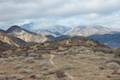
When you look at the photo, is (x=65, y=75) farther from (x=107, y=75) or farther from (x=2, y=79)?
(x=2, y=79)

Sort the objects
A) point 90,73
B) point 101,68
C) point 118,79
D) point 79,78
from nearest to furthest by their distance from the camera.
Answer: point 118,79, point 79,78, point 90,73, point 101,68

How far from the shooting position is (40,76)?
63719 mm

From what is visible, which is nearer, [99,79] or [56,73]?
[99,79]

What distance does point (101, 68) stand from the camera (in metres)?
74.2

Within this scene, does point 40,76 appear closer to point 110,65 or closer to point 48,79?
point 48,79

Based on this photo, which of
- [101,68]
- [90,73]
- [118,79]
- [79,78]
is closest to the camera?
[118,79]

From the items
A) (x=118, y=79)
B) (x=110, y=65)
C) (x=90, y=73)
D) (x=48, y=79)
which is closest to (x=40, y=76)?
(x=48, y=79)

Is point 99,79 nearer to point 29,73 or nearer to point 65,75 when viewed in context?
point 65,75

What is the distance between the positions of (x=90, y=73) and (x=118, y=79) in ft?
34.3

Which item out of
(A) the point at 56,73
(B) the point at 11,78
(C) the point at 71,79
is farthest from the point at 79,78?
(B) the point at 11,78

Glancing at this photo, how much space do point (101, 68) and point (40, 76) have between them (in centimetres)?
1654

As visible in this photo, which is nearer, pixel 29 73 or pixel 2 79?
pixel 2 79

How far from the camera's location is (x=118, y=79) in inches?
2248

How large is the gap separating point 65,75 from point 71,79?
4400 mm
